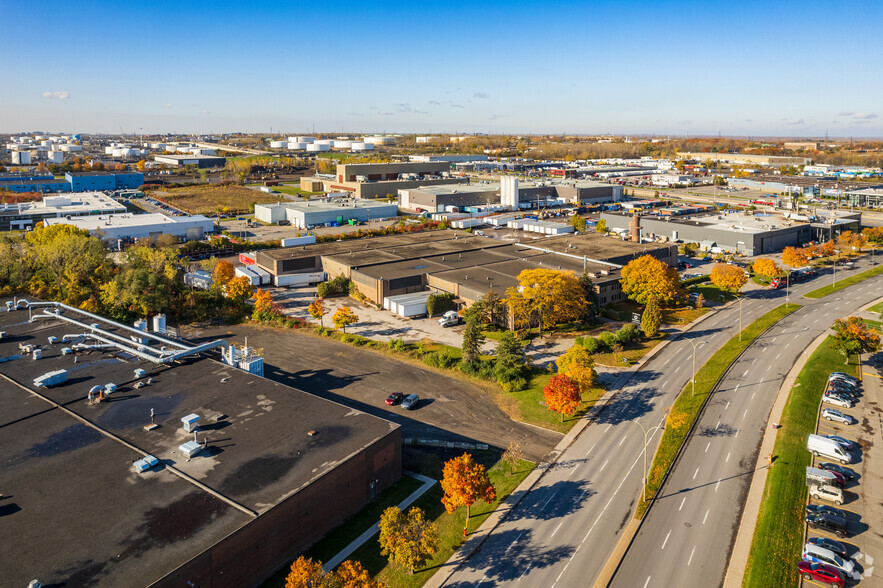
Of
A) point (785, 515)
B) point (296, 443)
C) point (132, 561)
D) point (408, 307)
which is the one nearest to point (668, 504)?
point (785, 515)

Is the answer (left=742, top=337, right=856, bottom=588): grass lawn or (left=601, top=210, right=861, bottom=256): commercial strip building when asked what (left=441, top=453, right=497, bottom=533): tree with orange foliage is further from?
(left=601, top=210, right=861, bottom=256): commercial strip building

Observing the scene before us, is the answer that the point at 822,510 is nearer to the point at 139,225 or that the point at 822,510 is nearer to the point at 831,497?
the point at 831,497

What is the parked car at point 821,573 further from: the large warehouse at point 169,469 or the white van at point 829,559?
the large warehouse at point 169,469

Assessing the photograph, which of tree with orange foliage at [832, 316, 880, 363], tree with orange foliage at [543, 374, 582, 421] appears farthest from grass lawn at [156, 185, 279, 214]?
tree with orange foliage at [832, 316, 880, 363]

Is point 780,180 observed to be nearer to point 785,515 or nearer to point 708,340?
point 708,340

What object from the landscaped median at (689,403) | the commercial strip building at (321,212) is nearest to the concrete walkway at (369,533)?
the landscaped median at (689,403)

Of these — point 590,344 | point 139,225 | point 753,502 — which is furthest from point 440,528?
point 139,225
